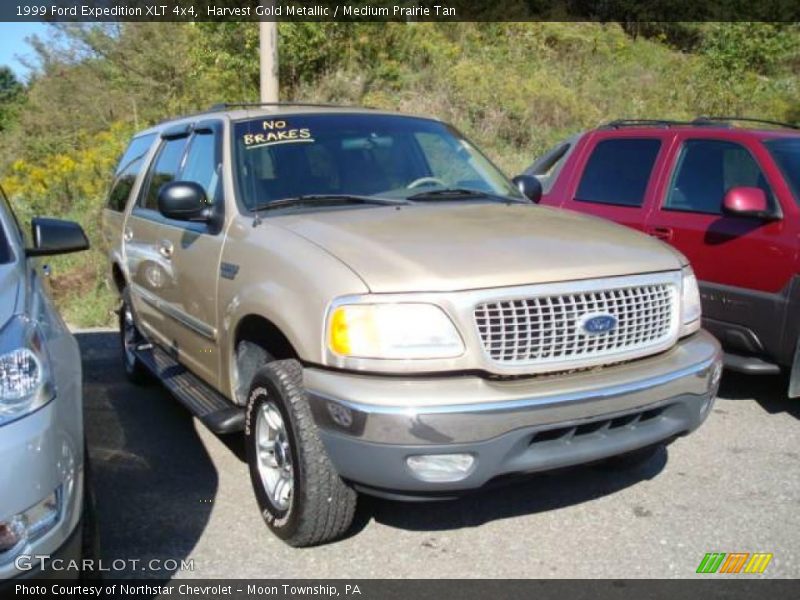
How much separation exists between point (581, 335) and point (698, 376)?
61 centimetres

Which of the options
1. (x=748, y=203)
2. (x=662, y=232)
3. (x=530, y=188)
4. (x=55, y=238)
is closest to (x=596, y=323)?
(x=530, y=188)

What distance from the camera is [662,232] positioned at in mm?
5426

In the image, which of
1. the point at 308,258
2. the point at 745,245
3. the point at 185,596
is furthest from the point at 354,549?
the point at 745,245

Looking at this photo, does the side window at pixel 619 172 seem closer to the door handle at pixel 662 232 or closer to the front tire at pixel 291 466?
the door handle at pixel 662 232

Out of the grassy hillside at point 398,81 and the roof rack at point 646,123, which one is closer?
the roof rack at point 646,123

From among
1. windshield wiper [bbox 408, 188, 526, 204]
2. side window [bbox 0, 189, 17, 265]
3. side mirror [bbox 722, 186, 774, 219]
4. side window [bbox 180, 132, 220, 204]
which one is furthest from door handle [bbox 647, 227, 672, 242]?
side window [bbox 0, 189, 17, 265]

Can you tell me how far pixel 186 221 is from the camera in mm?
4148

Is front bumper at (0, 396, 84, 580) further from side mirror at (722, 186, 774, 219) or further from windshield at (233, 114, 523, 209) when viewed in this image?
side mirror at (722, 186, 774, 219)

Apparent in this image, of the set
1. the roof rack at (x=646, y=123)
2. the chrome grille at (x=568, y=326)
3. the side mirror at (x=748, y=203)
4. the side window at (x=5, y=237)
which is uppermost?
the roof rack at (x=646, y=123)

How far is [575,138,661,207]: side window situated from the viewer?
18.9 feet

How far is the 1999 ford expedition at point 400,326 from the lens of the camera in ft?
9.05

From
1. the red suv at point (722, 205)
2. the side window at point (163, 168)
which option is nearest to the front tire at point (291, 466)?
the side window at point (163, 168)

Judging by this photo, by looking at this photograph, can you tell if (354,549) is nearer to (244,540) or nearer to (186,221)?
(244,540)

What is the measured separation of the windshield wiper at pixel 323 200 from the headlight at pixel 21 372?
146 cm
